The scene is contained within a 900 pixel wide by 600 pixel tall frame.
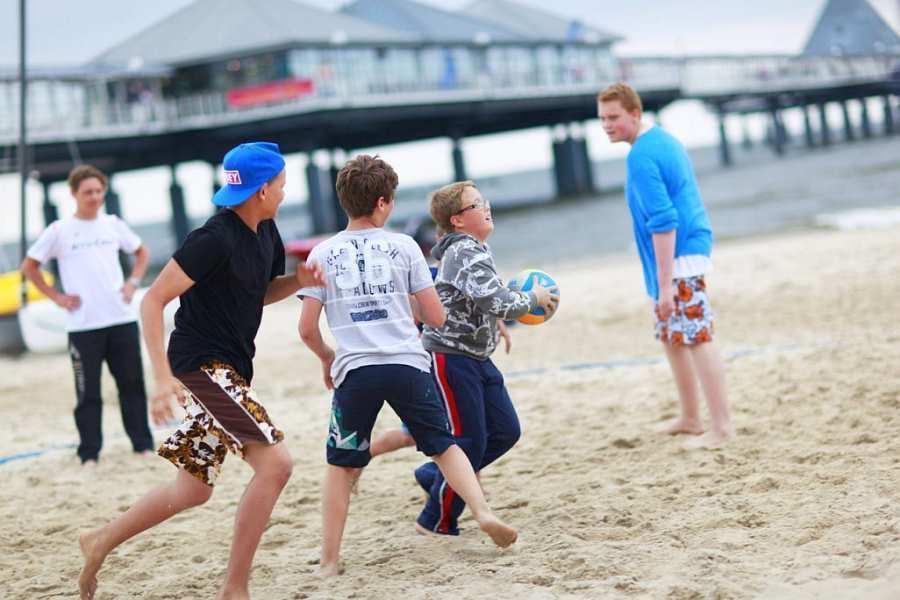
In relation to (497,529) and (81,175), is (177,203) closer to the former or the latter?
(81,175)

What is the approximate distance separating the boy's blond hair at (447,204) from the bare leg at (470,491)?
881mm

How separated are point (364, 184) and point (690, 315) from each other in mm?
2177

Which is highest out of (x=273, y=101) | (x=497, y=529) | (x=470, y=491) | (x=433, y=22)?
(x=433, y=22)

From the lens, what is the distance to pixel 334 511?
12.5 ft

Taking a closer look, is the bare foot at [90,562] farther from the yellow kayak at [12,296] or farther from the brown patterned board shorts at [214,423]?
the yellow kayak at [12,296]

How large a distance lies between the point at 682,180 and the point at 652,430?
1.42 metres

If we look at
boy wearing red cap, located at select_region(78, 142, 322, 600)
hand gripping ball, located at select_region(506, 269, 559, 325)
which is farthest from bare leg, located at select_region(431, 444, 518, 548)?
hand gripping ball, located at select_region(506, 269, 559, 325)

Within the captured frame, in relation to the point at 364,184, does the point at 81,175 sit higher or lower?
higher

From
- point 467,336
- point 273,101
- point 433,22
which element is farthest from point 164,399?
point 433,22

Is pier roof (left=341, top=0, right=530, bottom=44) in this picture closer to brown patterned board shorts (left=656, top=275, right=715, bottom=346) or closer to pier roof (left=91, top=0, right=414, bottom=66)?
pier roof (left=91, top=0, right=414, bottom=66)

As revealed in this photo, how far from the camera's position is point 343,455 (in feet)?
12.4

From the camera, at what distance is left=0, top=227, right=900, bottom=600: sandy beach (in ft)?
11.6

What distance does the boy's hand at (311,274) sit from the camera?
3.57 meters

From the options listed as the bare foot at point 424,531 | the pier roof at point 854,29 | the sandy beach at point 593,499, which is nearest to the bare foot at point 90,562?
the sandy beach at point 593,499
